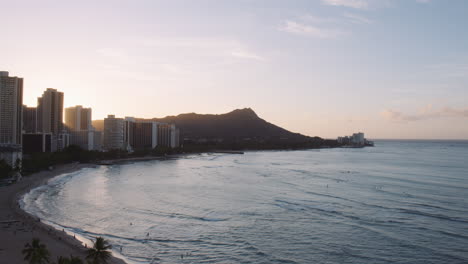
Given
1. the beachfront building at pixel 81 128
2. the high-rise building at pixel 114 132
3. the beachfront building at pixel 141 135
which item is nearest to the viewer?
the high-rise building at pixel 114 132

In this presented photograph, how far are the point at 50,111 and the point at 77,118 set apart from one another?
120 ft

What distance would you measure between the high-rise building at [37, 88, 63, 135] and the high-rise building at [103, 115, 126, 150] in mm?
17264

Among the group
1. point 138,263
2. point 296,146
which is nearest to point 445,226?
point 138,263

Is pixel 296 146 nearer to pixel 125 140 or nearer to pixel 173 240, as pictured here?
pixel 125 140

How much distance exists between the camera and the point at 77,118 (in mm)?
150125

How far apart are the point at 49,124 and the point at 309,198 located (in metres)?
101

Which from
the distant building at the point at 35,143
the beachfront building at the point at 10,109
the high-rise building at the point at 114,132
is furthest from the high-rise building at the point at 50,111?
the beachfront building at the point at 10,109

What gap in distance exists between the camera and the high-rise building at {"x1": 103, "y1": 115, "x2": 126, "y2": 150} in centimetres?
12825

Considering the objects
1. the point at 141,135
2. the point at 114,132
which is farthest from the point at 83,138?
the point at 141,135

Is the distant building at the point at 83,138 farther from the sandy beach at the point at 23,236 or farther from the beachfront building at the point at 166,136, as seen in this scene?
the sandy beach at the point at 23,236

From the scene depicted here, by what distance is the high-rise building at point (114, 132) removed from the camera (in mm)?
128250

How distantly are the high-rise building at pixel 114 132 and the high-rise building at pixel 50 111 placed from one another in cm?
1726

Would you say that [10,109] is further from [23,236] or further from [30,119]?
[23,236]

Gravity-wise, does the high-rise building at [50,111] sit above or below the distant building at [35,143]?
above
